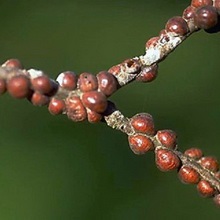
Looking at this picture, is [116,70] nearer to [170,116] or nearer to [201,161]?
[201,161]

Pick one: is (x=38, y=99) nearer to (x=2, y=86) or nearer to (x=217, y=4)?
(x=2, y=86)

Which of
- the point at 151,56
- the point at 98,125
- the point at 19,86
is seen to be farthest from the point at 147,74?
the point at 98,125

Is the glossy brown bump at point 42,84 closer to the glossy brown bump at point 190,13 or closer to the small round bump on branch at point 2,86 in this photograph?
the small round bump on branch at point 2,86

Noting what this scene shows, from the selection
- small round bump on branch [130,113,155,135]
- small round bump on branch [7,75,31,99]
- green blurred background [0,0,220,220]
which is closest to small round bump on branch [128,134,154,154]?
small round bump on branch [130,113,155,135]

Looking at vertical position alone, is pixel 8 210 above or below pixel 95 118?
below

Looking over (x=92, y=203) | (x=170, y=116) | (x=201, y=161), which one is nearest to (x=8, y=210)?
(x=92, y=203)

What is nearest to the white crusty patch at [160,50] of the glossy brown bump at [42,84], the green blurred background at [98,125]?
the glossy brown bump at [42,84]
